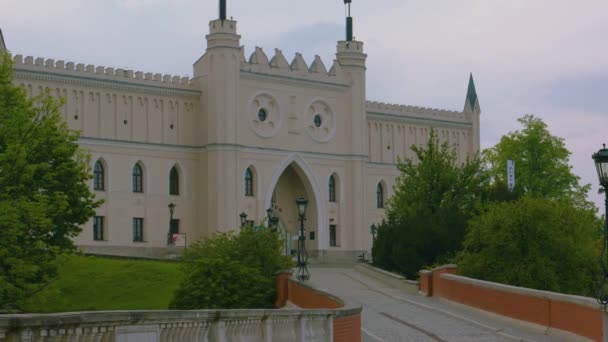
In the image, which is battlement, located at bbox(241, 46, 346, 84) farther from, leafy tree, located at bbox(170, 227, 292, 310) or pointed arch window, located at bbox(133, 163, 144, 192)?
leafy tree, located at bbox(170, 227, 292, 310)

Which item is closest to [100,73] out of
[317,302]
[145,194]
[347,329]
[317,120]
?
[145,194]

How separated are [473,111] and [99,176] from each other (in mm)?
28175

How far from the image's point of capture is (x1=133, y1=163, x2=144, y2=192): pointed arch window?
62875 mm

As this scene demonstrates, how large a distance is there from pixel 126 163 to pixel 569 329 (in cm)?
3863

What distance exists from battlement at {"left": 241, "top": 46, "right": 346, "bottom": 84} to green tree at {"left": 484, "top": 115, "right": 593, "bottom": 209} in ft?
42.9

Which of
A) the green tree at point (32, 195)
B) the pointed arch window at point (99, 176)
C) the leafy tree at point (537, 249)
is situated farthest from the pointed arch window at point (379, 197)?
the leafy tree at point (537, 249)

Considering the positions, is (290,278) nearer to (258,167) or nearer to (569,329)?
(569,329)

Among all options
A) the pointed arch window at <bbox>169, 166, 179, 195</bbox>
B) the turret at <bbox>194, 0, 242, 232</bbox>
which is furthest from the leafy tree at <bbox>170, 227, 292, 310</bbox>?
the pointed arch window at <bbox>169, 166, 179, 195</bbox>

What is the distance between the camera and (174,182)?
64.8 metres

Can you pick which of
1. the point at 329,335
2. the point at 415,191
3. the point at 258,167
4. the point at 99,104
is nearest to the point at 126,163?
the point at 99,104

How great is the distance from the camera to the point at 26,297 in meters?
33.7

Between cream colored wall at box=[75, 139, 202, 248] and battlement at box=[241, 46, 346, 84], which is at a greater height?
battlement at box=[241, 46, 346, 84]

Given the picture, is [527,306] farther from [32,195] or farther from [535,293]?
[32,195]

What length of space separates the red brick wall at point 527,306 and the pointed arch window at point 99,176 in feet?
86.9
